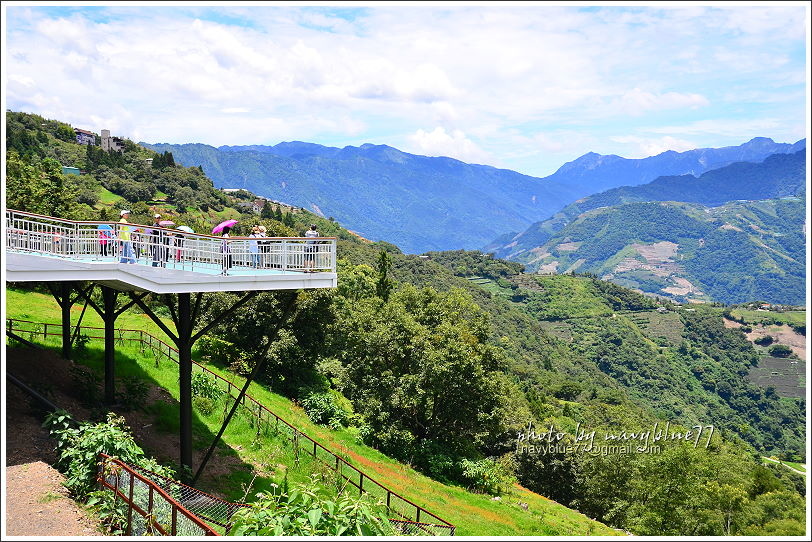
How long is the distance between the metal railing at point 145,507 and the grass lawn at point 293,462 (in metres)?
4.77

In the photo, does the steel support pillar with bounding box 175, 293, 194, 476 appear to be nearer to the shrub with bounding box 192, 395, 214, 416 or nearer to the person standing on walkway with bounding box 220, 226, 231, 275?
the person standing on walkway with bounding box 220, 226, 231, 275

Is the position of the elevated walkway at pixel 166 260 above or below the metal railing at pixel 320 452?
above

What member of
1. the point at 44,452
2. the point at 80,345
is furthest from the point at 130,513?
the point at 80,345

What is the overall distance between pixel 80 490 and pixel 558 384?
92.7 meters

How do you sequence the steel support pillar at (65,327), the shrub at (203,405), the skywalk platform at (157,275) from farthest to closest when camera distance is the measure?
the shrub at (203,405)
the steel support pillar at (65,327)
the skywalk platform at (157,275)

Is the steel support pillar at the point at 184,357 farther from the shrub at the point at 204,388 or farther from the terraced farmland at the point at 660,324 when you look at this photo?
the terraced farmland at the point at 660,324

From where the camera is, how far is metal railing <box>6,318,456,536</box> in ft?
50.6

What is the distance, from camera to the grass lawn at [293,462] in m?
17.4

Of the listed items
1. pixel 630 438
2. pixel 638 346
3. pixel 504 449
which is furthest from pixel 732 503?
pixel 638 346

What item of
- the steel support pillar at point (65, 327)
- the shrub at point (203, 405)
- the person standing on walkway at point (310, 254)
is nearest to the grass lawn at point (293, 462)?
the shrub at point (203, 405)

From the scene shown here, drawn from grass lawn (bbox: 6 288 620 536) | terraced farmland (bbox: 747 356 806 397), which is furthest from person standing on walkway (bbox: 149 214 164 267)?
terraced farmland (bbox: 747 356 806 397)

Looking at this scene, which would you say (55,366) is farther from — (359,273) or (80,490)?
(359,273)

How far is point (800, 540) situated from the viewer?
32.7 feet

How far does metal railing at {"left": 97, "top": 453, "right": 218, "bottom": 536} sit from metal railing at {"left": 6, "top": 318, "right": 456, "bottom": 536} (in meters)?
5.94
